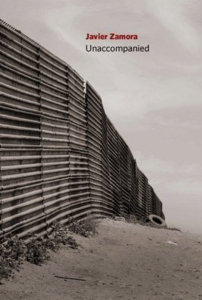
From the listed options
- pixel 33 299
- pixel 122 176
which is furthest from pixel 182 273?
pixel 122 176

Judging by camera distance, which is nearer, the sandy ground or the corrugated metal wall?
the sandy ground

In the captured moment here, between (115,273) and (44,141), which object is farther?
(44,141)

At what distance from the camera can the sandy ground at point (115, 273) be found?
5.27 metres

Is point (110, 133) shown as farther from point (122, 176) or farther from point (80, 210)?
point (80, 210)

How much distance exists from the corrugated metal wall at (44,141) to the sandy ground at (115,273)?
2.96 feet

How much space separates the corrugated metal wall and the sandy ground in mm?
903

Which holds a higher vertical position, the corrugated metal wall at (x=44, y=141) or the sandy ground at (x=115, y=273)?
the corrugated metal wall at (x=44, y=141)

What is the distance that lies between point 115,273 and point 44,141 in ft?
9.59

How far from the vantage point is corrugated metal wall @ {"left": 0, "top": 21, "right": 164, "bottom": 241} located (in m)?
6.62

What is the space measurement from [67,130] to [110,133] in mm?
5458

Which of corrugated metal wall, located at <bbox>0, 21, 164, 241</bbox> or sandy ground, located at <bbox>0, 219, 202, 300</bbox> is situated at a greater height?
corrugated metal wall, located at <bbox>0, 21, 164, 241</bbox>

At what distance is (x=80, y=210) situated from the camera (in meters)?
10.1

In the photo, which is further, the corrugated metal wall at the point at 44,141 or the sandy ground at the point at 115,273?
the corrugated metal wall at the point at 44,141

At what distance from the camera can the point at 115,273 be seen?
650 centimetres
